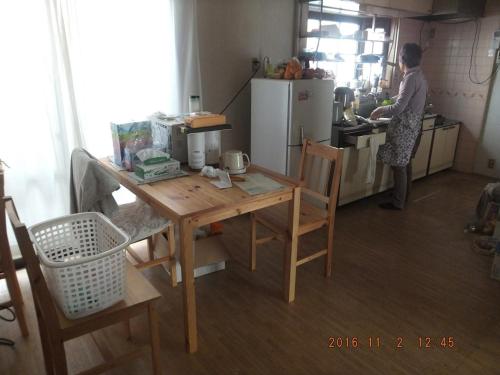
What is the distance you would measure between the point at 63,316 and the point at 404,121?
3114 mm

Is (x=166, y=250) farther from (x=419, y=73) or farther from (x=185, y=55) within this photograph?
(x=419, y=73)

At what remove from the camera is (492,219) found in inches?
127

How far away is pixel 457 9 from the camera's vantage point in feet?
13.1

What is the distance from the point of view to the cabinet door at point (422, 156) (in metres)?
4.33

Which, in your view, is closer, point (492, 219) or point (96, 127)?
point (96, 127)

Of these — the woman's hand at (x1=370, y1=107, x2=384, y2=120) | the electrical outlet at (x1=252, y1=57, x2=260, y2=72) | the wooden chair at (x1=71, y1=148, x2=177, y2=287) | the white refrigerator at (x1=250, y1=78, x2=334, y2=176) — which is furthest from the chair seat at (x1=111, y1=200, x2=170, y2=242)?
the woman's hand at (x1=370, y1=107, x2=384, y2=120)

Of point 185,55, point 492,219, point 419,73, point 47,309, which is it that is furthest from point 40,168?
point 492,219

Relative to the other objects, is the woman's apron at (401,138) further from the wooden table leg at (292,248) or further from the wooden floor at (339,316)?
the wooden table leg at (292,248)

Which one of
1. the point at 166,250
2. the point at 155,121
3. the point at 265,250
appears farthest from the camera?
the point at 265,250

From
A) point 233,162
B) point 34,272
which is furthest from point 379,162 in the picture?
point 34,272

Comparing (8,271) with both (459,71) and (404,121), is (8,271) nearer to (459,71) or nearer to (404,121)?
(404,121)

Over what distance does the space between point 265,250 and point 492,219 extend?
1925 millimetres

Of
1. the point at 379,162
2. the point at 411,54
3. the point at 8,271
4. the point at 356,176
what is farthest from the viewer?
the point at 379,162

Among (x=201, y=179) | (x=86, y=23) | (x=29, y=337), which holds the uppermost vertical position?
(x=86, y=23)
